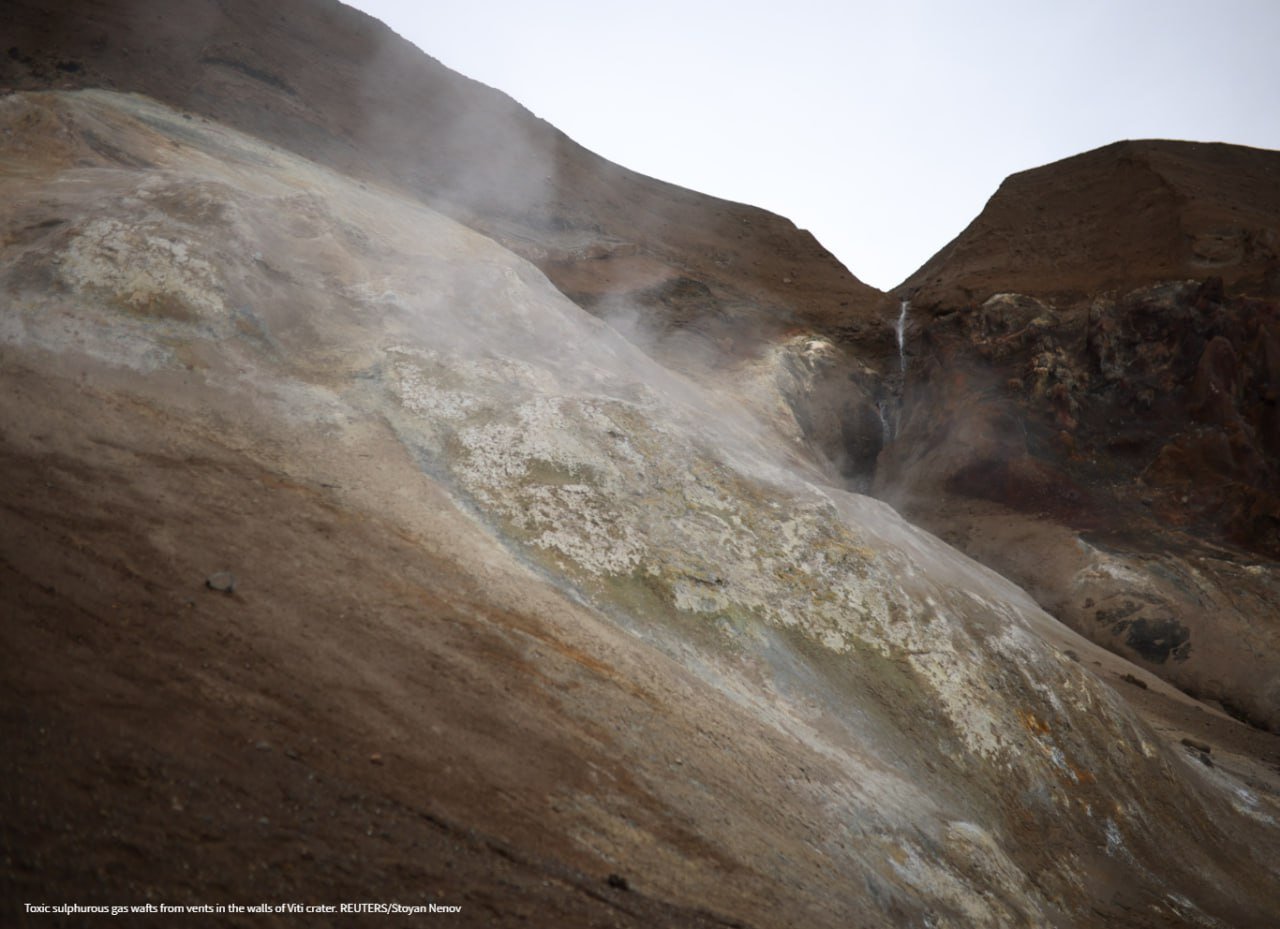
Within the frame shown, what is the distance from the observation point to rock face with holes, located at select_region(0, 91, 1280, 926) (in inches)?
152

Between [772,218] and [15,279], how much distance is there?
1277 inches

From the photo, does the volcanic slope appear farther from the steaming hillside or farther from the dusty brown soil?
the dusty brown soil

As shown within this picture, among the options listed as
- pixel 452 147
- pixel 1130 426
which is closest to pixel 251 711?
pixel 1130 426

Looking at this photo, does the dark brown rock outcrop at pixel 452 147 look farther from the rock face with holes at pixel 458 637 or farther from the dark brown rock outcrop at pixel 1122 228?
the rock face with holes at pixel 458 637

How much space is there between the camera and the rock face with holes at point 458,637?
152 inches

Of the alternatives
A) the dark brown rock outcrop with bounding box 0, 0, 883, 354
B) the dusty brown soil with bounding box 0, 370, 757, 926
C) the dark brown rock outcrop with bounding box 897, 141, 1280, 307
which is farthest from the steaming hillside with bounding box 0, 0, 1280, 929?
the dark brown rock outcrop with bounding box 897, 141, 1280, 307

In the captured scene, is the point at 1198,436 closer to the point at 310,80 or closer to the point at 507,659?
the point at 507,659

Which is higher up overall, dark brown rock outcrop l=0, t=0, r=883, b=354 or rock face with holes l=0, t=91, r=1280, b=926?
dark brown rock outcrop l=0, t=0, r=883, b=354

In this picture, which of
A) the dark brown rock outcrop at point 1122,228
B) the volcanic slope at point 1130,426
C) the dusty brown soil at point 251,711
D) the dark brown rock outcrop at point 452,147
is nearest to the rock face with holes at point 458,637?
the dusty brown soil at point 251,711

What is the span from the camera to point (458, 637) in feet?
20.4

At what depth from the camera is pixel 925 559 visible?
1234 centimetres

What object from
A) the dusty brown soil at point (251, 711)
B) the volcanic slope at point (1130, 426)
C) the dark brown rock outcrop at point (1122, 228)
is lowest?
the dusty brown soil at point (251, 711)

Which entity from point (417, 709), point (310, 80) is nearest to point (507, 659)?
point (417, 709)

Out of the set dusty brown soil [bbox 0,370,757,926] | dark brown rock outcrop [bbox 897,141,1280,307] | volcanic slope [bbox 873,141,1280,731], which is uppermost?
dark brown rock outcrop [bbox 897,141,1280,307]
